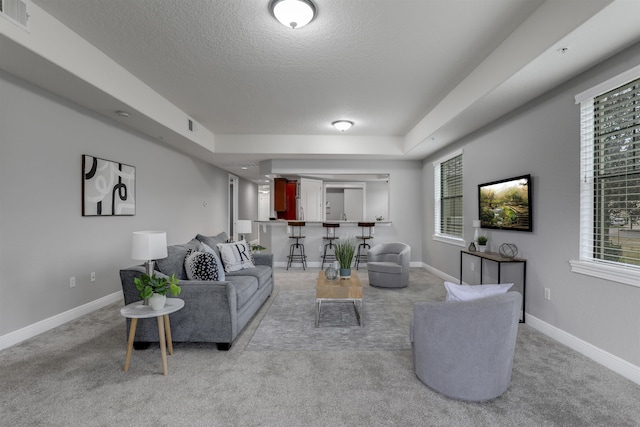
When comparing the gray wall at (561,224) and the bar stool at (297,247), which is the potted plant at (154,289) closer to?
the gray wall at (561,224)

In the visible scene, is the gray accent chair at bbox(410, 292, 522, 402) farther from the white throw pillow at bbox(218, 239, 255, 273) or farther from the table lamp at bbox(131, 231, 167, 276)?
the white throw pillow at bbox(218, 239, 255, 273)

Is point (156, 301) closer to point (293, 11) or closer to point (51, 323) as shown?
point (51, 323)

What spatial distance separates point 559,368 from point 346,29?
343 centimetres

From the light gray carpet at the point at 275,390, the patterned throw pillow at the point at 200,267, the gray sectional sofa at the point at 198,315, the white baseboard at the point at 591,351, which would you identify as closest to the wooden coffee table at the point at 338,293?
the light gray carpet at the point at 275,390

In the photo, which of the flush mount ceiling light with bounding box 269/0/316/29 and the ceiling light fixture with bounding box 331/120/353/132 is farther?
the ceiling light fixture with bounding box 331/120/353/132

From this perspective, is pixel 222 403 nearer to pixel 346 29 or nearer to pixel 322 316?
pixel 322 316

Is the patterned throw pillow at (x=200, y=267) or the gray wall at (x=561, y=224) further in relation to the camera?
the patterned throw pillow at (x=200, y=267)

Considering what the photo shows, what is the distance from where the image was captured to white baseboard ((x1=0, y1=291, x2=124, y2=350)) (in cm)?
287

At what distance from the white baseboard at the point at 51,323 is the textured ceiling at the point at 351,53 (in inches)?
97.8

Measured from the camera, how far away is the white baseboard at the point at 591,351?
233 centimetres

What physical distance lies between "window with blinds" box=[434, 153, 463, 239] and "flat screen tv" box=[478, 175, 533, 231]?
3.09 ft

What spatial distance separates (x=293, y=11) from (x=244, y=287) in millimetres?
2618

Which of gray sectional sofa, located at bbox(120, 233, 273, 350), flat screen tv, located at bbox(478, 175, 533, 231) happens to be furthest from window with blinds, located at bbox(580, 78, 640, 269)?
gray sectional sofa, located at bbox(120, 233, 273, 350)

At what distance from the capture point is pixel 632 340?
2.35 meters
